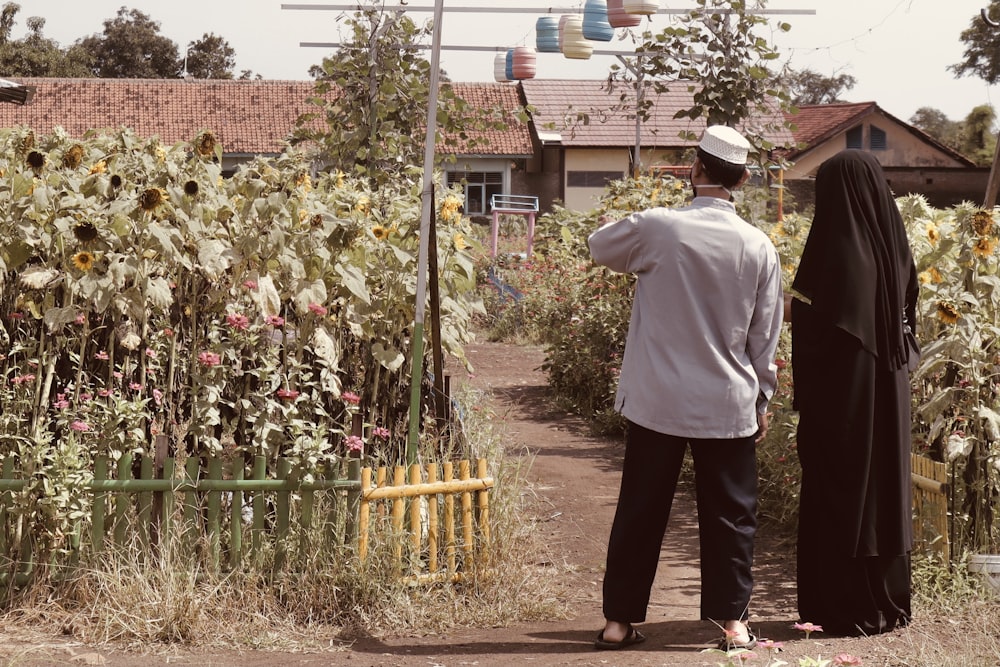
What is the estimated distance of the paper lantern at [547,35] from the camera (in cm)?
1326

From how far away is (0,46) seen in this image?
148ft

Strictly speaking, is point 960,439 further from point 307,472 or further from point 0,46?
point 0,46

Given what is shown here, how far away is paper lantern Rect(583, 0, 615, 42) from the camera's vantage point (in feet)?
39.9

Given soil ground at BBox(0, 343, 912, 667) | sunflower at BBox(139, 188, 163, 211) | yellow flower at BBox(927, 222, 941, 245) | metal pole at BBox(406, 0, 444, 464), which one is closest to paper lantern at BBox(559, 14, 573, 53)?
soil ground at BBox(0, 343, 912, 667)

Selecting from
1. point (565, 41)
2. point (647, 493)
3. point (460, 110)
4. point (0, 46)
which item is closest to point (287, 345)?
point (647, 493)

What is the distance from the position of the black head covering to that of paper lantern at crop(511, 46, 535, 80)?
965 cm

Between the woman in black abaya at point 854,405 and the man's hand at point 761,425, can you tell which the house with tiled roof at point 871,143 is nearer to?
the woman in black abaya at point 854,405

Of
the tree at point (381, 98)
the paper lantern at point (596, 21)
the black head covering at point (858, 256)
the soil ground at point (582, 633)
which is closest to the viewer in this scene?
the soil ground at point (582, 633)

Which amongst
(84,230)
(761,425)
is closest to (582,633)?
(761,425)

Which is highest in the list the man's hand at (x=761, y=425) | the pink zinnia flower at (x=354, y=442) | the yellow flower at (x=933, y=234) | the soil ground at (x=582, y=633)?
the yellow flower at (x=933, y=234)

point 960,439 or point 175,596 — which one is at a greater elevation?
point 960,439

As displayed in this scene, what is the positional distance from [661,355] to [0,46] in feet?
149

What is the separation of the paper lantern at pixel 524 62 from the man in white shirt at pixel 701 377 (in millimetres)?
Result: 9891

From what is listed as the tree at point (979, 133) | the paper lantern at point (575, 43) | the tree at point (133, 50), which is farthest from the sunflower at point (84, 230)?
the tree at point (133, 50)
